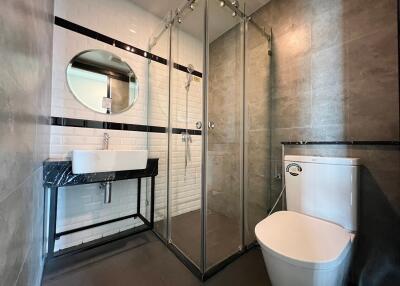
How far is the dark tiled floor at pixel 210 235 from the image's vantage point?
1.44 m

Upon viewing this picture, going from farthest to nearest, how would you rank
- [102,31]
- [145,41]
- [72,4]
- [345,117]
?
[145,41] → [102,31] → [72,4] → [345,117]

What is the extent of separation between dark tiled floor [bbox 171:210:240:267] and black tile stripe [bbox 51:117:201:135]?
0.86m

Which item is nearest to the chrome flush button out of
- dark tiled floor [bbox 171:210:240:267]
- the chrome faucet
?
dark tiled floor [bbox 171:210:240:267]

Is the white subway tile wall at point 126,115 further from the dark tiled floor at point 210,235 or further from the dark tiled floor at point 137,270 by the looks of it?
the dark tiled floor at point 137,270

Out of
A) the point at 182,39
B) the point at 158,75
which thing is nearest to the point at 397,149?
the point at 182,39

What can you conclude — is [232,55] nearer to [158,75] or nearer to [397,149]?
[158,75]

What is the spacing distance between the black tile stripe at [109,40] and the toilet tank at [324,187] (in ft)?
3.78

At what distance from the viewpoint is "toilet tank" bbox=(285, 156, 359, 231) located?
114 cm

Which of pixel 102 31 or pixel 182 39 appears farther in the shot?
pixel 182 39

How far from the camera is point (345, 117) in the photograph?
1.30 m

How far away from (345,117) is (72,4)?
248 cm

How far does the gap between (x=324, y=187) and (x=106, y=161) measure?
1.65 metres

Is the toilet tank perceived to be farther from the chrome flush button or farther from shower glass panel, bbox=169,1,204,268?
shower glass panel, bbox=169,1,204,268

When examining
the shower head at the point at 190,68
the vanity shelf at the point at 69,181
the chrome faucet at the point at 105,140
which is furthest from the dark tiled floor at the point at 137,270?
the shower head at the point at 190,68
